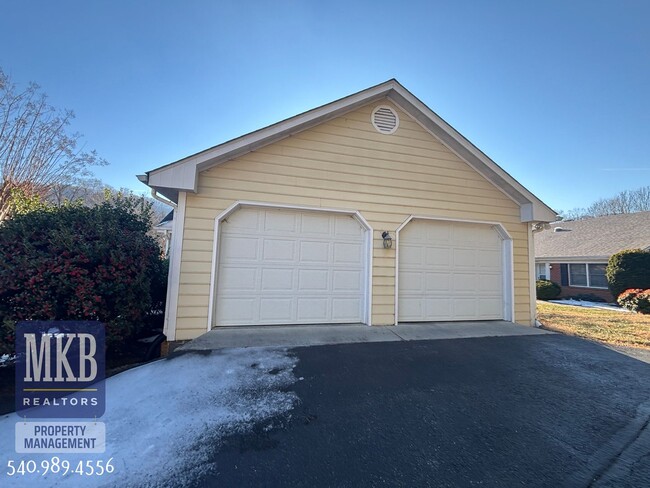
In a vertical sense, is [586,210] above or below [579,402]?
above

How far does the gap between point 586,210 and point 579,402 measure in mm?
42789

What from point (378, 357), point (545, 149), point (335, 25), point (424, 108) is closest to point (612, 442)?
point (378, 357)

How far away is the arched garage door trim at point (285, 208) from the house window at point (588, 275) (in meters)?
17.5

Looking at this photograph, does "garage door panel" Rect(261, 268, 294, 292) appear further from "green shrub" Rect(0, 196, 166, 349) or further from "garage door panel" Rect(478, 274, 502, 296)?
"garage door panel" Rect(478, 274, 502, 296)

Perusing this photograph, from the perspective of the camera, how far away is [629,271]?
1307 cm

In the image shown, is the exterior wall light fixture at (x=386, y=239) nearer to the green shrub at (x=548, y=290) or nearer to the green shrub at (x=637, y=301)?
the green shrub at (x=637, y=301)

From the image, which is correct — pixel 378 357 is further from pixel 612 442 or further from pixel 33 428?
pixel 33 428

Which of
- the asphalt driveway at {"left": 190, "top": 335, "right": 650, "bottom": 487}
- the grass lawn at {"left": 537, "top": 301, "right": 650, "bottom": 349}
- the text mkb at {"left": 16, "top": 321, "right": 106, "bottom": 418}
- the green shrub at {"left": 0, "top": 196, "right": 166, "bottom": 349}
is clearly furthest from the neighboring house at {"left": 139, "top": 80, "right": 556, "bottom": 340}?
→ the asphalt driveway at {"left": 190, "top": 335, "right": 650, "bottom": 487}

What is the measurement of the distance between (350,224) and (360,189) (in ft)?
2.62

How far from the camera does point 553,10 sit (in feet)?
21.9

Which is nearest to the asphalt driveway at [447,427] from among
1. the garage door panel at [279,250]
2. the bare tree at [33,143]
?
the garage door panel at [279,250]

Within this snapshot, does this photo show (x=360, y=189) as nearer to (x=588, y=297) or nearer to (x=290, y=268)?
(x=290, y=268)

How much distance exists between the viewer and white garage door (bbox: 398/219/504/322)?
242 inches

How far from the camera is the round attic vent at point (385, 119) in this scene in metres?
6.20
